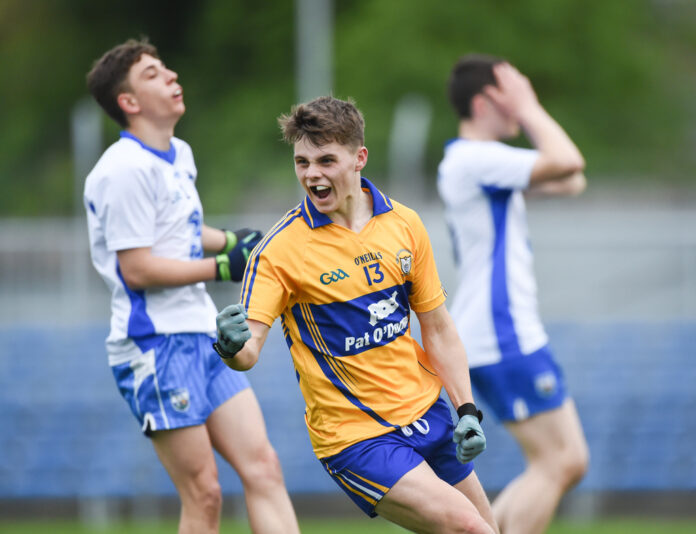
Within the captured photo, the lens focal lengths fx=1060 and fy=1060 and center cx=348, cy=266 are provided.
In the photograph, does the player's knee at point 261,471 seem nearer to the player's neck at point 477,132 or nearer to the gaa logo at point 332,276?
the gaa logo at point 332,276

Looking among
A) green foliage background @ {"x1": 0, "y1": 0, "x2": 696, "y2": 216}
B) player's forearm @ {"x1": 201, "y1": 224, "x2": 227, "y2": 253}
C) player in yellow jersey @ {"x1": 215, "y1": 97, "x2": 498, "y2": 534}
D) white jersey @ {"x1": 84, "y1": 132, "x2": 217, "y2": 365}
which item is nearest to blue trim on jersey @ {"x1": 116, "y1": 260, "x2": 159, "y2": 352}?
white jersey @ {"x1": 84, "y1": 132, "x2": 217, "y2": 365}

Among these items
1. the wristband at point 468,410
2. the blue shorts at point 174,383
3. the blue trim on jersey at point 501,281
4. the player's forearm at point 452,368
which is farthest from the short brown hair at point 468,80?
the wristband at point 468,410

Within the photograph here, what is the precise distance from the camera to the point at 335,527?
8750mm

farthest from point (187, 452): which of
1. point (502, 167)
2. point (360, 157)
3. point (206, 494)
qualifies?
point (502, 167)

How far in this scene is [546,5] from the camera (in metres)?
19.7

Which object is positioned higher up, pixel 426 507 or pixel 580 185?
pixel 580 185

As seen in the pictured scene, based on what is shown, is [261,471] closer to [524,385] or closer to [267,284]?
[267,284]

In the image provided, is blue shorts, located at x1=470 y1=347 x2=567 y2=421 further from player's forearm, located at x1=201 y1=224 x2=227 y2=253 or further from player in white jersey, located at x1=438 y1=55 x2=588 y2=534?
player's forearm, located at x1=201 y1=224 x2=227 y2=253

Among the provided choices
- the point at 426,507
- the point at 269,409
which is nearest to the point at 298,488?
the point at 269,409

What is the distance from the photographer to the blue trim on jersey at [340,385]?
394 centimetres

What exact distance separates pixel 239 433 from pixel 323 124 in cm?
151

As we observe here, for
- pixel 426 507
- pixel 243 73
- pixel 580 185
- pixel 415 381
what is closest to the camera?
pixel 426 507

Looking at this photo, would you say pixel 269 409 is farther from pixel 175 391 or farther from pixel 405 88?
pixel 405 88

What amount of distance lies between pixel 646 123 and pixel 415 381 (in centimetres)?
1755
